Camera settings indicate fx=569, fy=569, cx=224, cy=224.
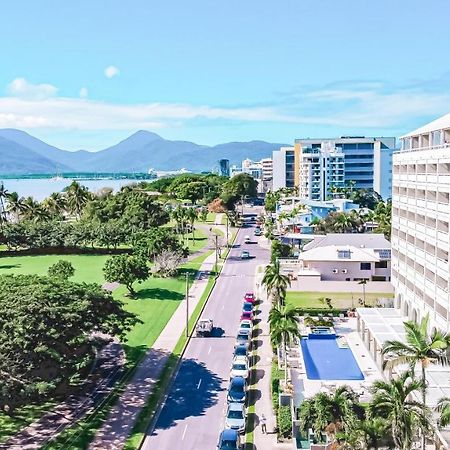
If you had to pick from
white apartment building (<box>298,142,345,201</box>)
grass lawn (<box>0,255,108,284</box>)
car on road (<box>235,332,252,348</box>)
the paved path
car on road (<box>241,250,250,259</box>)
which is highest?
white apartment building (<box>298,142,345,201</box>)

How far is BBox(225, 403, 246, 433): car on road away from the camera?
116 feet

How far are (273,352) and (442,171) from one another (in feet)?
67.5

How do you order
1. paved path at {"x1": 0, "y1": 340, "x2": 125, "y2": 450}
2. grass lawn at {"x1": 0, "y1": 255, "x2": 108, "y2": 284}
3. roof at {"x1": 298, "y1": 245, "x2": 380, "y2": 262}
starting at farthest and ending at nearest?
grass lawn at {"x1": 0, "y1": 255, "x2": 108, "y2": 284}
roof at {"x1": 298, "y1": 245, "x2": 380, "y2": 262}
paved path at {"x1": 0, "y1": 340, "x2": 125, "y2": 450}

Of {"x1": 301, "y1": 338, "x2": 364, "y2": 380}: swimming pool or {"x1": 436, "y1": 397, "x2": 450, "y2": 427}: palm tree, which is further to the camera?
{"x1": 301, "y1": 338, "x2": 364, "y2": 380}: swimming pool

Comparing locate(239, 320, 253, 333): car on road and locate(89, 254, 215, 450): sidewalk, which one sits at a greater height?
locate(239, 320, 253, 333): car on road

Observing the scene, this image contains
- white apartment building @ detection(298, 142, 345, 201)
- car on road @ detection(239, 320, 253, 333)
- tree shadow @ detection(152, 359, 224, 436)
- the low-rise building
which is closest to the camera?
tree shadow @ detection(152, 359, 224, 436)

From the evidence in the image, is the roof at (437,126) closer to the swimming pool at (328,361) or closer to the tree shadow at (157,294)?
the swimming pool at (328,361)

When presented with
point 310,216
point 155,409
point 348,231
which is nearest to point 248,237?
point 310,216

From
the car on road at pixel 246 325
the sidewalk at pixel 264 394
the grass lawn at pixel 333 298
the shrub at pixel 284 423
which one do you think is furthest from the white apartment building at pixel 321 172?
the shrub at pixel 284 423

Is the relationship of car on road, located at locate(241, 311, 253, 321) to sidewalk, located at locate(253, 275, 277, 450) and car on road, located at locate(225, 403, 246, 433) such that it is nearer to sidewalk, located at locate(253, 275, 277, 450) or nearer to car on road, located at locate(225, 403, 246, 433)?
sidewalk, located at locate(253, 275, 277, 450)

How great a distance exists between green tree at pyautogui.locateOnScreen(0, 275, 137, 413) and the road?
669cm

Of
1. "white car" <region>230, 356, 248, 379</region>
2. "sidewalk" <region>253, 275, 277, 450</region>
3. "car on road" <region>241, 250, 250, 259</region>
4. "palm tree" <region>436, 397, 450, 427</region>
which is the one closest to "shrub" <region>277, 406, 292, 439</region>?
"sidewalk" <region>253, 275, 277, 450</region>

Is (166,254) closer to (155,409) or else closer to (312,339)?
(312,339)

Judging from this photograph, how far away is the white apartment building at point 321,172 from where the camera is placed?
172 metres
